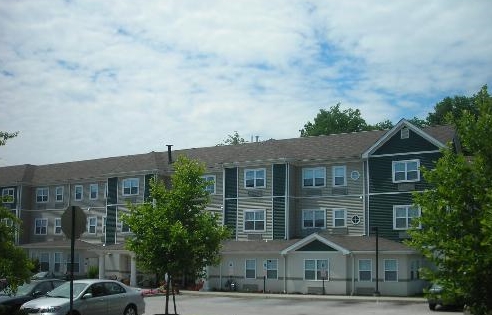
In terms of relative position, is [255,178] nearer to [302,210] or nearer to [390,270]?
[302,210]

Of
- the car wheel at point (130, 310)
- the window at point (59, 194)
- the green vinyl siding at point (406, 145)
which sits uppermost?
the green vinyl siding at point (406, 145)

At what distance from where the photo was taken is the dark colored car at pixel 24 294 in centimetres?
2069

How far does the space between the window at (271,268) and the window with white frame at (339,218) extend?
4.73 m

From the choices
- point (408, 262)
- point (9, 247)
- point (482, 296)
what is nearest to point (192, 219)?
point (9, 247)

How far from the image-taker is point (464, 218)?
1136 cm

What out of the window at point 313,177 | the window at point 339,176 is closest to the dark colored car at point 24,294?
the window at point 339,176

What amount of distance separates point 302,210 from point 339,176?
356 cm

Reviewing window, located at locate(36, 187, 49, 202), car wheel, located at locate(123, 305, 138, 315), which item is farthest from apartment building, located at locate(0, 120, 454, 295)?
car wheel, located at locate(123, 305, 138, 315)

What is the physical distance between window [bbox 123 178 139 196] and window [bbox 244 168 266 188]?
1036 cm

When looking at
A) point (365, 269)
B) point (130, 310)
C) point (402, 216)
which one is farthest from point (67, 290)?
point (402, 216)

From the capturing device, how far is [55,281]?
23953mm

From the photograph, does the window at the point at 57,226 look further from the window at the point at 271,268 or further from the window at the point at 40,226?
the window at the point at 271,268

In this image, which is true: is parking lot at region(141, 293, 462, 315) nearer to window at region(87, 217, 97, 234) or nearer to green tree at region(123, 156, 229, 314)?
green tree at region(123, 156, 229, 314)

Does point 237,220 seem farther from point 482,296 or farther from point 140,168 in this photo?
point 482,296
